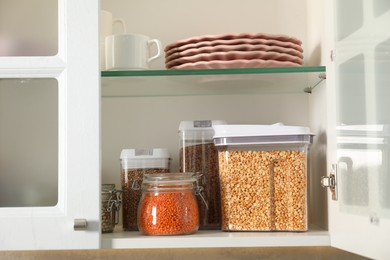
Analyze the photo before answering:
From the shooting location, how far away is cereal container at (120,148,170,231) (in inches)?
56.6

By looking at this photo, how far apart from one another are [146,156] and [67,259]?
1.19ft

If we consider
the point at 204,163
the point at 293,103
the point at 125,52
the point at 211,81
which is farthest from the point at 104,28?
the point at 293,103

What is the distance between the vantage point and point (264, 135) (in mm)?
1349

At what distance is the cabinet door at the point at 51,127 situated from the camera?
1275 millimetres

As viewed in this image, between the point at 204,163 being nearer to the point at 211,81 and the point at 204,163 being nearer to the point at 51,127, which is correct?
the point at 211,81

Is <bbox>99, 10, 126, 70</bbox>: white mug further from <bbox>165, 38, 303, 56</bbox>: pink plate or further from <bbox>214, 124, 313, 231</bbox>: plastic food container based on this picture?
<bbox>214, 124, 313, 231</bbox>: plastic food container

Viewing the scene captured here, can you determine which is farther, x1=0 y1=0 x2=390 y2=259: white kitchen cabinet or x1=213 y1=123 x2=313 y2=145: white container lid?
x1=213 y1=123 x2=313 y2=145: white container lid

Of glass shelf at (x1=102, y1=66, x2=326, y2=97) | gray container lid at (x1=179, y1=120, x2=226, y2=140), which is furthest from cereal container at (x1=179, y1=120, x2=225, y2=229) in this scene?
glass shelf at (x1=102, y1=66, x2=326, y2=97)

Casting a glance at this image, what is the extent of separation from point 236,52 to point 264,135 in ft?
0.63

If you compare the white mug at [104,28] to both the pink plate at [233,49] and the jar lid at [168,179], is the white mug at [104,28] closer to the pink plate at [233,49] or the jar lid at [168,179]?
the pink plate at [233,49]

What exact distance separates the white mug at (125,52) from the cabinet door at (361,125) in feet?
1.36

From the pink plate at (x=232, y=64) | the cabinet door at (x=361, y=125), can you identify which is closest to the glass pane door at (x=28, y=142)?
the pink plate at (x=232, y=64)

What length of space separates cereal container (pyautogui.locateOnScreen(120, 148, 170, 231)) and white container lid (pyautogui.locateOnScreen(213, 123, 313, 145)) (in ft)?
0.58

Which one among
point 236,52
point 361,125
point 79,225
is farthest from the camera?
point 236,52
